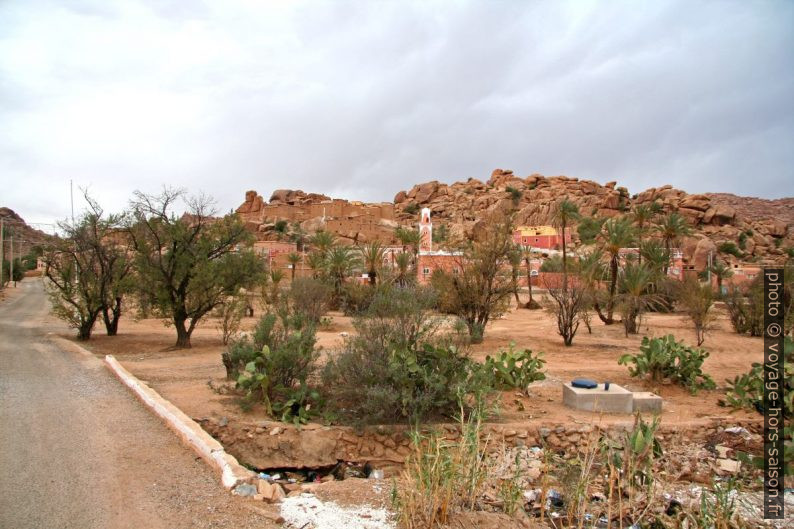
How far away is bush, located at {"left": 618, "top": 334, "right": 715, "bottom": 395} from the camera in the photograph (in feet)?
37.4

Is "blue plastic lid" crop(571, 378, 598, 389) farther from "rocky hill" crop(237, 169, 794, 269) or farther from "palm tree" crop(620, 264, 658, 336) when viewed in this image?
"rocky hill" crop(237, 169, 794, 269)

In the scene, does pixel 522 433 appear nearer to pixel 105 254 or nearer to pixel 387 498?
pixel 387 498

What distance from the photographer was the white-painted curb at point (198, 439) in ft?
18.8

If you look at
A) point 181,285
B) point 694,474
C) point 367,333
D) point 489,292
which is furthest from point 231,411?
point 489,292

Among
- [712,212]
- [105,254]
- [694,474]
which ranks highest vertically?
[712,212]

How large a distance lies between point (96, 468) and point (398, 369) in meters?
4.05

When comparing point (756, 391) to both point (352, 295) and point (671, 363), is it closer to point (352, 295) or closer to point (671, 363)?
point (671, 363)

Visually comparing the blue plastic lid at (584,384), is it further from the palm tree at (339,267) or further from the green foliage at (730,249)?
the green foliage at (730,249)

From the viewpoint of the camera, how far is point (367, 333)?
9.15 meters

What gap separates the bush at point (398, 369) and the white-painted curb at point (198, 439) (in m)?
2.30

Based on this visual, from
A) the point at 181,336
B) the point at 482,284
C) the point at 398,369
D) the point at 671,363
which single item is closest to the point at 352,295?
the point at 482,284

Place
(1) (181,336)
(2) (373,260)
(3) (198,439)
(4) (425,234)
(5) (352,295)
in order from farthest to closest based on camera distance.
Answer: (4) (425,234)
(2) (373,260)
(5) (352,295)
(1) (181,336)
(3) (198,439)

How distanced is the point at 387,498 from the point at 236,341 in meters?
5.39

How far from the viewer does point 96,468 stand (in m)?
6.03
